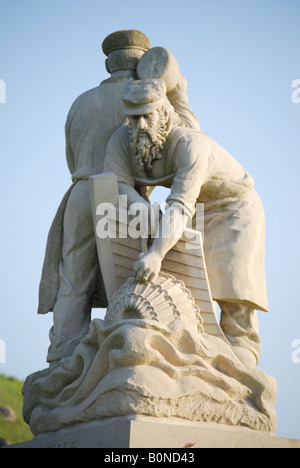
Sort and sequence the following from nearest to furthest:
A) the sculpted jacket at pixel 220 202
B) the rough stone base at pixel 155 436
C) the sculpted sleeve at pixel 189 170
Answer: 1. the rough stone base at pixel 155 436
2. the sculpted sleeve at pixel 189 170
3. the sculpted jacket at pixel 220 202

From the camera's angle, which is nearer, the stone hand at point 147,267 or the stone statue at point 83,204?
the stone hand at point 147,267

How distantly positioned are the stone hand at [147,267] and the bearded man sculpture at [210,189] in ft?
1.35

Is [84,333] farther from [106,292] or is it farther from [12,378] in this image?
[12,378]

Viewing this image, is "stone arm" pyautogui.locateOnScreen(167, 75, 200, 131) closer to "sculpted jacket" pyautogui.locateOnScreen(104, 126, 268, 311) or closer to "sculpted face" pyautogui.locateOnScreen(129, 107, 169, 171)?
"sculpted jacket" pyautogui.locateOnScreen(104, 126, 268, 311)

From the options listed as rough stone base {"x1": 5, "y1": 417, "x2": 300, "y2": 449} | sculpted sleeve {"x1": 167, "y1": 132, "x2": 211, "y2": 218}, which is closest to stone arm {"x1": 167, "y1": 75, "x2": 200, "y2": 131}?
sculpted sleeve {"x1": 167, "y1": 132, "x2": 211, "y2": 218}

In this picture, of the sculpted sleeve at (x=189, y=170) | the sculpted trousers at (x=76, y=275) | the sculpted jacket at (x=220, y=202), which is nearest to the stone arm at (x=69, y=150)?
the sculpted trousers at (x=76, y=275)

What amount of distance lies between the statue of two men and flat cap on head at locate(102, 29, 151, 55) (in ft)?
1.25

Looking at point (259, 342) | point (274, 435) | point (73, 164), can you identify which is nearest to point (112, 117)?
point (73, 164)

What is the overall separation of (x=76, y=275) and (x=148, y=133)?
137 cm

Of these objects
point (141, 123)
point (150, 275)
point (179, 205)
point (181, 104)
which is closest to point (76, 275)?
point (150, 275)

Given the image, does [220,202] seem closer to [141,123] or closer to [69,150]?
[141,123]

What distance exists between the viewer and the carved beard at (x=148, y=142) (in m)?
6.88

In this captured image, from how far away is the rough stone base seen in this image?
594 cm

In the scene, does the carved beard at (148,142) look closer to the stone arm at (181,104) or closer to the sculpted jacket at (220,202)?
the sculpted jacket at (220,202)
